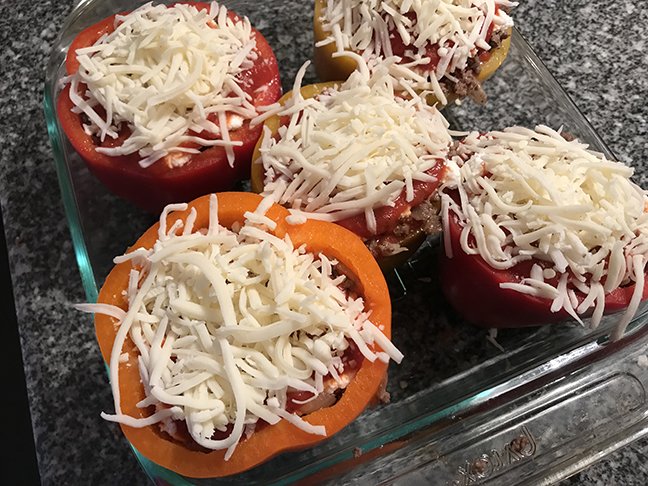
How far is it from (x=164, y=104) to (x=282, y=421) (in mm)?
573

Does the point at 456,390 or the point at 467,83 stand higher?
the point at 467,83

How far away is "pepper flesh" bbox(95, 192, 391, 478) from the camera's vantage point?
87 cm

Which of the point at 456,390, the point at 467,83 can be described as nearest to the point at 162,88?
the point at 467,83

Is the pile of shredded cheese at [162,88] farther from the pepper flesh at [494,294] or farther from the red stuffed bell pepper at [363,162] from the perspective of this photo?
the pepper flesh at [494,294]

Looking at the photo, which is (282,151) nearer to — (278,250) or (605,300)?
(278,250)

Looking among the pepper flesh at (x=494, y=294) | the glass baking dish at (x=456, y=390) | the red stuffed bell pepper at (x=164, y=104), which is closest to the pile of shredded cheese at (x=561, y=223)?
the pepper flesh at (x=494, y=294)

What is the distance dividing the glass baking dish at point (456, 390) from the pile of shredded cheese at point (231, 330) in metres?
0.19

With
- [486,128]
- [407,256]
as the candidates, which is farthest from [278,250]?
[486,128]

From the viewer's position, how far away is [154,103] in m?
1.08

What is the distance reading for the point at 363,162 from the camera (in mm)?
1027

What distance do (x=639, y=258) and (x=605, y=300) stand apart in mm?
84

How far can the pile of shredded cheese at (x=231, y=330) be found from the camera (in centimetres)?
83

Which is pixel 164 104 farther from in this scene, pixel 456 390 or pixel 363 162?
pixel 456 390

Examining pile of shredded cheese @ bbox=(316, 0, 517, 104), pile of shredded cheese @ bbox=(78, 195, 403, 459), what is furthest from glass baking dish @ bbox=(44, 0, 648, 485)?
pile of shredded cheese @ bbox=(316, 0, 517, 104)
